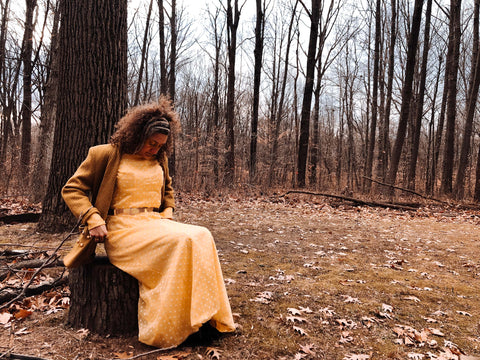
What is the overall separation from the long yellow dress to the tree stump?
16 centimetres

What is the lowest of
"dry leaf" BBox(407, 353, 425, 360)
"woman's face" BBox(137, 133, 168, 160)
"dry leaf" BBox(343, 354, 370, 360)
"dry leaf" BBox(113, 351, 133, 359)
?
"dry leaf" BBox(343, 354, 370, 360)

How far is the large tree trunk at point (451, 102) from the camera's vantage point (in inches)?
564

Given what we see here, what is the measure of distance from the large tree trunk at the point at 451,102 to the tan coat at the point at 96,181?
50.3 feet

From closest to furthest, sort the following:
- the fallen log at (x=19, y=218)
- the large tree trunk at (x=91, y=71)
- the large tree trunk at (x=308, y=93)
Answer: the large tree trunk at (x=91, y=71) < the fallen log at (x=19, y=218) < the large tree trunk at (x=308, y=93)

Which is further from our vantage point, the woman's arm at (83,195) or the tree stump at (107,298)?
the tree stump at (107,298)

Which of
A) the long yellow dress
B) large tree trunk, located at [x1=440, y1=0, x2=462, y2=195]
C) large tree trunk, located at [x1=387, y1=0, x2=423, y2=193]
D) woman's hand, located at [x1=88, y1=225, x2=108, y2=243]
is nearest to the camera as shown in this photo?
the long yellow dress

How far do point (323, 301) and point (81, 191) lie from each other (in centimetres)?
273

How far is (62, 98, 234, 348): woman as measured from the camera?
2379mm

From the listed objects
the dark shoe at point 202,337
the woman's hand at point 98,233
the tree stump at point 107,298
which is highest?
the woman's hand at point 98,233

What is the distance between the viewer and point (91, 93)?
4.38 metres

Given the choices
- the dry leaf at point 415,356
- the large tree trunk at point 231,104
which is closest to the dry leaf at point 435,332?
the dry leaf at point 415,356

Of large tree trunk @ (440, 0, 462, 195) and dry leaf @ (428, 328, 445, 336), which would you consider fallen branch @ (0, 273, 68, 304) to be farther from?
large tree trunk @ (440, 0, 462, 195)

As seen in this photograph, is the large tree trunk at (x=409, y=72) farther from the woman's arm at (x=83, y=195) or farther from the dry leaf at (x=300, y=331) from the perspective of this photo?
the woman's arm at (x=83, y=195)

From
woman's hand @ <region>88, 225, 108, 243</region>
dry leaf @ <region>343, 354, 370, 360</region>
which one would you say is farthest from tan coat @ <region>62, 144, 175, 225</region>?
dry leaf @ <region>343, 354, 370, 360</region>
